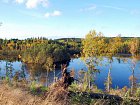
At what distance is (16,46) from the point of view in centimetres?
14425

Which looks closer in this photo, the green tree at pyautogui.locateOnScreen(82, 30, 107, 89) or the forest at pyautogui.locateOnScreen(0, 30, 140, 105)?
the forest at pyautogui.locateOnScreen(0, 30, 140, 105)

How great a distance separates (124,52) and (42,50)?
69592 mm

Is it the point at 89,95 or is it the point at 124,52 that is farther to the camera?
the point at 124,52

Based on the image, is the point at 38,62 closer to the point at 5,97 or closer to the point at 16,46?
the point at 16,46

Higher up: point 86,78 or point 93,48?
point 93,48

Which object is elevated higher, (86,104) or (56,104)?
(56,104)

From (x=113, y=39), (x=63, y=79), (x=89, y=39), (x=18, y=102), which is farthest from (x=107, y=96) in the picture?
(x=113, y=39)

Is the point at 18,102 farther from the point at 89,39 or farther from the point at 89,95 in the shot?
the point at 89,39

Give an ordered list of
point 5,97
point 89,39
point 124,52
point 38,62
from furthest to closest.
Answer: point 124,52 < point 38,62 < point 89,39 < point 5,97

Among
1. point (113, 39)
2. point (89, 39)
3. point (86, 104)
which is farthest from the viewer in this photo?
point (113, 39)

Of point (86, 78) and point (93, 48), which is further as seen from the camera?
point (93, 48)

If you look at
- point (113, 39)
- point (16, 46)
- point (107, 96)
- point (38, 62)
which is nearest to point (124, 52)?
point (16, 46)

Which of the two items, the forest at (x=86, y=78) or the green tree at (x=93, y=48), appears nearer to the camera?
the forest at (x=86, y=78)

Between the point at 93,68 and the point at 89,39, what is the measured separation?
4.99 metres
